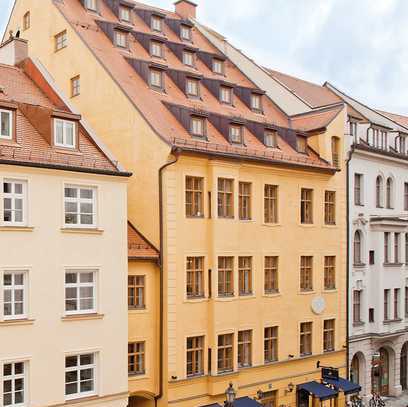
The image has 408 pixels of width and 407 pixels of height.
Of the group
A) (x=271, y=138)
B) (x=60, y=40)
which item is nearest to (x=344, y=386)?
(x=271, y=138)

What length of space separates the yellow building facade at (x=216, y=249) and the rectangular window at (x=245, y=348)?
0.16 ft

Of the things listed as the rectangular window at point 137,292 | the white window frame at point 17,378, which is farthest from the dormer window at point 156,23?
the white window frame at point 17,378

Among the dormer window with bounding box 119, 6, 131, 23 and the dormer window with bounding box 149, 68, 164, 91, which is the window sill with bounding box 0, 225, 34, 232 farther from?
the dormer window with bounding box 119, 6, 131, 23

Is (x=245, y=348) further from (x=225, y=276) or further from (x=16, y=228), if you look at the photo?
(x=16, y=228)

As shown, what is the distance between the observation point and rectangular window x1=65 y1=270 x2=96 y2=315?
24.4m

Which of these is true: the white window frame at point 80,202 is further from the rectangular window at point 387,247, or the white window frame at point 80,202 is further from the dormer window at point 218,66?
the rectangular window at point 387,247

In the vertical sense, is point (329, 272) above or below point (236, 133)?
below

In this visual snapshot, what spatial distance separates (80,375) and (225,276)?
7.97 m

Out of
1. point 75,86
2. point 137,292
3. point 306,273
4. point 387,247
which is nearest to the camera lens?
point 137,292

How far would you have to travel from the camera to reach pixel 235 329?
29.6 metres

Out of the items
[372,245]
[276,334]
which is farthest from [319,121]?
[276,334]

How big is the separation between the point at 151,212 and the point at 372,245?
52.4 feet

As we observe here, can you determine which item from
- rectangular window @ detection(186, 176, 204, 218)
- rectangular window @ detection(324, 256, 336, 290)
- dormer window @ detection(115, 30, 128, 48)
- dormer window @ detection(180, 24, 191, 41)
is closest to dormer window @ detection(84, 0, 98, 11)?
dormer window @ detection(115, 30, 128, 48)

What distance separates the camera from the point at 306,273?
34344 millimetres
